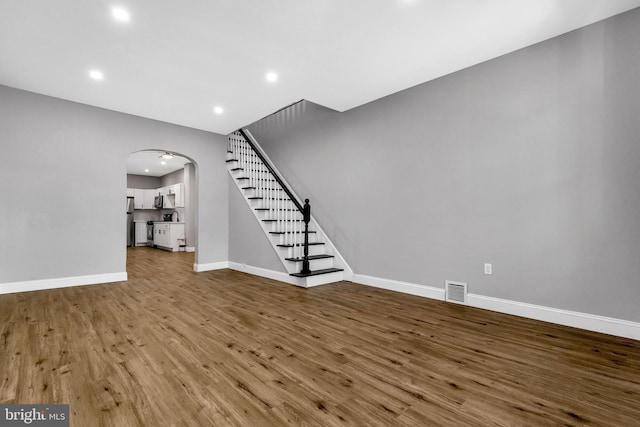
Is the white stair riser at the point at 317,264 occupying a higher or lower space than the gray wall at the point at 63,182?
lower

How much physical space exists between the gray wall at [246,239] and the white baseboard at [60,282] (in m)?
1.89

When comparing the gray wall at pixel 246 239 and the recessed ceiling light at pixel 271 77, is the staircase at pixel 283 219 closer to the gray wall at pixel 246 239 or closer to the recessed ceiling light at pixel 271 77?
the gray wall at pixel 246 239

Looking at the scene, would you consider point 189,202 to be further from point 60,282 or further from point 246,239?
point 60,282

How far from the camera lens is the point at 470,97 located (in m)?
3.46

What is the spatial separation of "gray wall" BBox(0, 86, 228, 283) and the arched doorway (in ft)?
11.8

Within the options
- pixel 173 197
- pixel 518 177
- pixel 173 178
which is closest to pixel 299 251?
pixel 518 177

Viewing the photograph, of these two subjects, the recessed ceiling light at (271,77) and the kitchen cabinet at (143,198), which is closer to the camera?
the recessed ceiling light at (271,77)

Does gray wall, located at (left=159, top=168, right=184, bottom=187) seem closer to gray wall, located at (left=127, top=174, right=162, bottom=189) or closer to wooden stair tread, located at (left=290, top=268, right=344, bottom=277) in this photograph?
gray wall, located at (left=127, top=174, right=162, bottom=189)

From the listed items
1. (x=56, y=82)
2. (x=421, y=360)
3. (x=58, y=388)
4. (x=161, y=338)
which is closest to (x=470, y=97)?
(x=421, y=360)

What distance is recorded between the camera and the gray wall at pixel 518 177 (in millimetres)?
2574

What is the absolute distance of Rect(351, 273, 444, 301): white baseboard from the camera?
371cm

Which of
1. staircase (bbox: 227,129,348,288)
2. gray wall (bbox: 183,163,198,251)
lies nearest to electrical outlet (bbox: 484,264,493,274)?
staircase (bbox: 227,129,348,288)

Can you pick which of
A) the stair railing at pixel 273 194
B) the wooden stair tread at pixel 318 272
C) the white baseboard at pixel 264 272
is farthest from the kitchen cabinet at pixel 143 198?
the wooden stair tread at pixel 318 272

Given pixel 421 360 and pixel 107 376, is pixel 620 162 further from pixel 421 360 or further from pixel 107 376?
pixel 107 376
